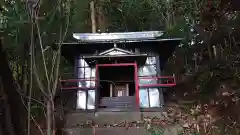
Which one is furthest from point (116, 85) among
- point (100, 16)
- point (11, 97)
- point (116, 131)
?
point (11, 97)

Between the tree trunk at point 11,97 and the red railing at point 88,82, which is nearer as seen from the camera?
the tree trunk at point 11,97

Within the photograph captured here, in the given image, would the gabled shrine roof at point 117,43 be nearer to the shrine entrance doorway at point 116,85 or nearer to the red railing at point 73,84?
the shrine entrance doorway at point 116,85

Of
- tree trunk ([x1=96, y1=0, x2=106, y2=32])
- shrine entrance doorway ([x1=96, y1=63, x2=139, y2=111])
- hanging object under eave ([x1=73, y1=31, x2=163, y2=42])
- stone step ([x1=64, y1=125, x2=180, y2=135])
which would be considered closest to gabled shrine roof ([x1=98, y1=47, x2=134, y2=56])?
shrine entrance doorway ([x1=96, y1=63, x2=139, y2=111])

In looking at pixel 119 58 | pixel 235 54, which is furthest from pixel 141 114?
pixel 235 54

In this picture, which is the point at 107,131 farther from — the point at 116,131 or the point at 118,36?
the point at 118,36

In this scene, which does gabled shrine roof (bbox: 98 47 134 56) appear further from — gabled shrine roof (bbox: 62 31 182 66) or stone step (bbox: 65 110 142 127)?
stone step (bbox: 65 110 142 127)

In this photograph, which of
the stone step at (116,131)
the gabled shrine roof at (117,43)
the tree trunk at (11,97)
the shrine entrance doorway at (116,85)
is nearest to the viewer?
the tree trunk at (11,97)

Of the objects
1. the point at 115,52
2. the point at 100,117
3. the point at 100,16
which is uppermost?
the point at 100,16

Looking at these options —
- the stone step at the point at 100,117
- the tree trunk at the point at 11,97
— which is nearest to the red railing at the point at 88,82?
the stone step at the point at 100,117

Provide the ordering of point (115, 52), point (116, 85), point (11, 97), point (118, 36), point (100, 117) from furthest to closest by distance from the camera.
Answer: point (118, 36) < point (116, 85) < point (115, 52) < point (100, 117) < point (11, 97)

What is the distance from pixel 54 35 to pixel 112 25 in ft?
29.6

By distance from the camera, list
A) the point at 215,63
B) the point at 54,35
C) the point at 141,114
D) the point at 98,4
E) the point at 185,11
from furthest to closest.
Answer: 1. the point at 98,4
2. the point at 185,11
3. the point at 215,63
4. the point at 54,35
5. the point at 141,114

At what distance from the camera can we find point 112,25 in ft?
A: 66.0

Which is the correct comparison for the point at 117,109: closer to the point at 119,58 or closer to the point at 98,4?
the point at 119,58
